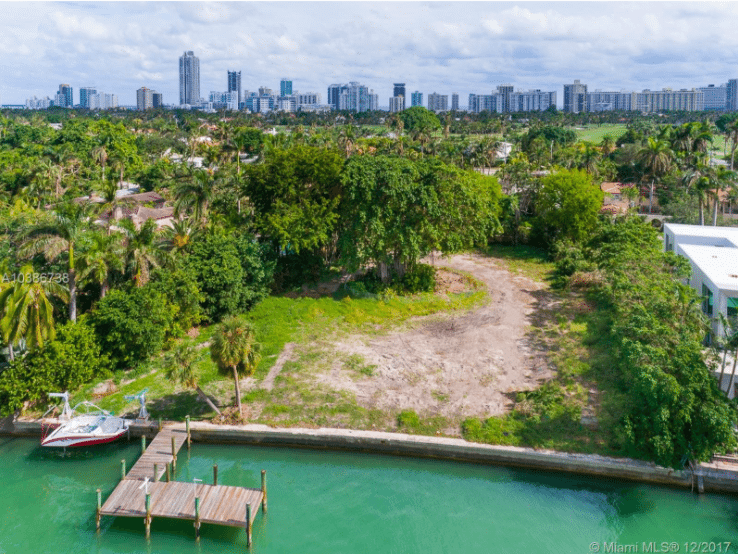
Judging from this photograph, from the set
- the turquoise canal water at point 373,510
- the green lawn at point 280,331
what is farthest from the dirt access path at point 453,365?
the turquoise canal water at point 373,510

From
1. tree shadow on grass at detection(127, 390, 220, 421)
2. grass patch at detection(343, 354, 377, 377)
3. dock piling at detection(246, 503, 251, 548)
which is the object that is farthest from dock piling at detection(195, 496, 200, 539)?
grass patch at detection(343, 354, 377, 377)

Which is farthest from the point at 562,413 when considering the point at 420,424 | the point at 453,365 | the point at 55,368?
the point at 55,368

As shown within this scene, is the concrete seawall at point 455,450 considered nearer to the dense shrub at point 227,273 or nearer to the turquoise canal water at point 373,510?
the turquoise canal water at point 373,510

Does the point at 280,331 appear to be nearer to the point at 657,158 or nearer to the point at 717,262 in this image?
the point at 717,262

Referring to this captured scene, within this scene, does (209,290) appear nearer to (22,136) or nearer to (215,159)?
(215,159)

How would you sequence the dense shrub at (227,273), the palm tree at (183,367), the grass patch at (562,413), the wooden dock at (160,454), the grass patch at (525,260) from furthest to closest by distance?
the grass patch at (525,260) < the dense shrub at (227,273) < the palm tree at (183,367) < the grass patch at (562,413) < the wooden dock at (160,454)

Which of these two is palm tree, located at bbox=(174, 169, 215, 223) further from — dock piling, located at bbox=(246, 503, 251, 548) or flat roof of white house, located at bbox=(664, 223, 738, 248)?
flat roof of white house, located at bbox=(664, 223, 738, 248)
